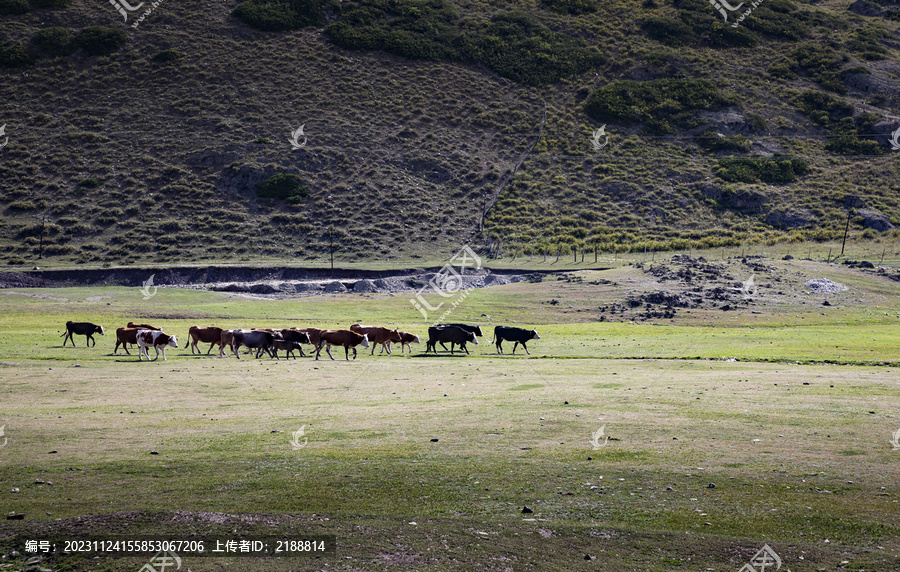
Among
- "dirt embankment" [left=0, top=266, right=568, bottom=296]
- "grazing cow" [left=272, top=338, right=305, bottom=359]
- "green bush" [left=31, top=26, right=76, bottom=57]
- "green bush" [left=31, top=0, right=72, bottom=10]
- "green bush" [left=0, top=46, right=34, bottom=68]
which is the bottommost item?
"grazing cow" [left=272, top=338, right=305, bottom=359]

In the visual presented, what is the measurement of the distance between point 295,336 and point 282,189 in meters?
59.5

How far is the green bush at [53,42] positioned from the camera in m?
104

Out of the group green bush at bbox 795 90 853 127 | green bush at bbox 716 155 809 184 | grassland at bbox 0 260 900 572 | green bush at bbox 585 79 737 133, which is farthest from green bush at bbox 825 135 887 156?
grassland at bbox 0 260 900 572

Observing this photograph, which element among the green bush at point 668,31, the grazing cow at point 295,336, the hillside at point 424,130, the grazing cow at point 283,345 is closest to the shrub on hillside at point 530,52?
the hillside at point 424,130

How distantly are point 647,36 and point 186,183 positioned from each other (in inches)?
3185

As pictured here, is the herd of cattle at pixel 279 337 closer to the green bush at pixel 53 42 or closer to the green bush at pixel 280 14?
the green bush at pixel 53 42

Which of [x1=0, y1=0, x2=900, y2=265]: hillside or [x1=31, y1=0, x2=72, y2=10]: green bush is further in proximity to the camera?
[x1=31, y1=0, x2=72, y2=10]: green bush

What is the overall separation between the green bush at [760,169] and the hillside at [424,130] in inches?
12.2

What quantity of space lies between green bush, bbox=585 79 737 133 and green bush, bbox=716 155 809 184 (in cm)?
1081

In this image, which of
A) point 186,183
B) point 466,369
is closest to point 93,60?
point 186,183

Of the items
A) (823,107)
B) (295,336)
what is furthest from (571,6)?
(295,336)

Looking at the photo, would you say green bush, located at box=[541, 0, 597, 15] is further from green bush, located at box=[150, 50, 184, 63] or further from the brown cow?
the brown cow

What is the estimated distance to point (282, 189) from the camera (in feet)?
290

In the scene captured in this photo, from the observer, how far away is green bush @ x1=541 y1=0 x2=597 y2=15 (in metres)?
130
